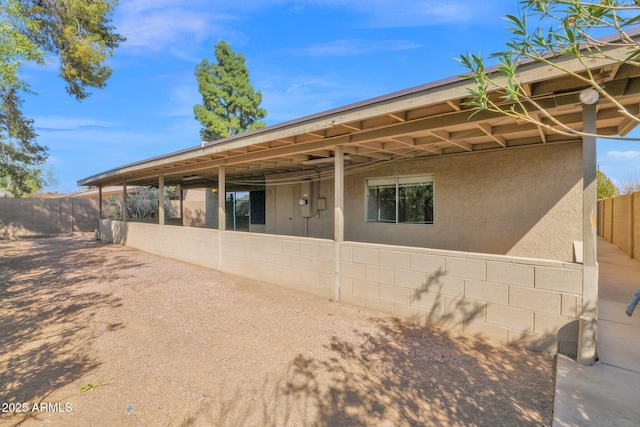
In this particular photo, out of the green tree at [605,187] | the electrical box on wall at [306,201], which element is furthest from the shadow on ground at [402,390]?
the green tree at [605,187]

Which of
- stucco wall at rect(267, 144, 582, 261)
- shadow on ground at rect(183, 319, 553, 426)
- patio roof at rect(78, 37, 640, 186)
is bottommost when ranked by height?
shadow on ground at rect(183, 319, 553, 426)

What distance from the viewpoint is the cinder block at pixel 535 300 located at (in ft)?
10.5

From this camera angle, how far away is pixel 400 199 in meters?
6.96

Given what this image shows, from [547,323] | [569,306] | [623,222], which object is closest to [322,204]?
[547,323]

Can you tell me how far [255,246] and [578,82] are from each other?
18.4ft

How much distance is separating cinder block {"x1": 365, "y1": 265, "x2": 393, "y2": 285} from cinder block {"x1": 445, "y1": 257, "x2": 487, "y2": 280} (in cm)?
84

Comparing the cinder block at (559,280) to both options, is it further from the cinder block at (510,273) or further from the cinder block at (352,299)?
the cinder block at (352,299)

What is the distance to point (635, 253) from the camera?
26.3 ft

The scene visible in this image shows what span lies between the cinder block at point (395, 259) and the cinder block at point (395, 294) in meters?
0.31

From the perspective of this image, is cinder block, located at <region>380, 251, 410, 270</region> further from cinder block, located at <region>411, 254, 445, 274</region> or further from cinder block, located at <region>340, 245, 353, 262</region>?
cinder block, located at <region>340, 245, 353, 262</region>

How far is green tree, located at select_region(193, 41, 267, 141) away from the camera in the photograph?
63.1ft

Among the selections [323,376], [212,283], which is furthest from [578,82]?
[212,283]

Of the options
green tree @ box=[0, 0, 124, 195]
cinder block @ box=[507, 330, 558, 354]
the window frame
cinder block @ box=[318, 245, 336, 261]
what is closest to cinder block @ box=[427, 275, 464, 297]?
cinder block @ box=[507, 330, 558, 354]

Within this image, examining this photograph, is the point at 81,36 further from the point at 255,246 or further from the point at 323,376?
the point at 323,376
